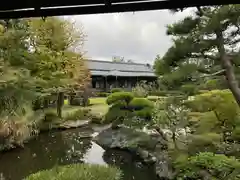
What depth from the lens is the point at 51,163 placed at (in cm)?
668

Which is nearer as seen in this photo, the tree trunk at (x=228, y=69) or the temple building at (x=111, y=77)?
the tree trunk at (x=228, y=69)

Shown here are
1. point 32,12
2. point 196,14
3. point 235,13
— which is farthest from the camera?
point 196,14

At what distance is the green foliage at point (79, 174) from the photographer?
14.8 ft

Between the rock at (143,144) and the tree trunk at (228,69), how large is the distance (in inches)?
76.5

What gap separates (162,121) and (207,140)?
119 centimetres

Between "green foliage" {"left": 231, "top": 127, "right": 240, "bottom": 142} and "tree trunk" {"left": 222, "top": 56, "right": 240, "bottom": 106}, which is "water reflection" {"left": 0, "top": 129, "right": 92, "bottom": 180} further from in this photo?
"tree trunk" {"left": 222, "top": 56, "right": 240, "bottom": 106}

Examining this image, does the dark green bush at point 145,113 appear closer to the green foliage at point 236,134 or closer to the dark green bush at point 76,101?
the green foliage at point 236,134

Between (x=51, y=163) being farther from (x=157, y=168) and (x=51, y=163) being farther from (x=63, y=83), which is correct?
(x=63, y=83)

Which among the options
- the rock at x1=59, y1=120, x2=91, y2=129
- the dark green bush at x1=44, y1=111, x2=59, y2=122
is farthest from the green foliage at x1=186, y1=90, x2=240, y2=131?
the dark green bush at x1=44, y1=111, x2=59, y2=122

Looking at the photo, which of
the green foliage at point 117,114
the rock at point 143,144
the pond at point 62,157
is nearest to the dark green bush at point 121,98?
the green foliage at point 117,114

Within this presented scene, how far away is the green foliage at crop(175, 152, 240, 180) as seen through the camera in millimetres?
4160

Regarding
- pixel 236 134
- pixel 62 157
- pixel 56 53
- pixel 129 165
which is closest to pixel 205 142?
pixel 236 134

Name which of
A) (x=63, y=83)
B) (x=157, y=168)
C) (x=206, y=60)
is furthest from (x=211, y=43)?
(x=63, y=83)

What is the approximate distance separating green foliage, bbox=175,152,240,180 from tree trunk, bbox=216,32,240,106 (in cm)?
94
